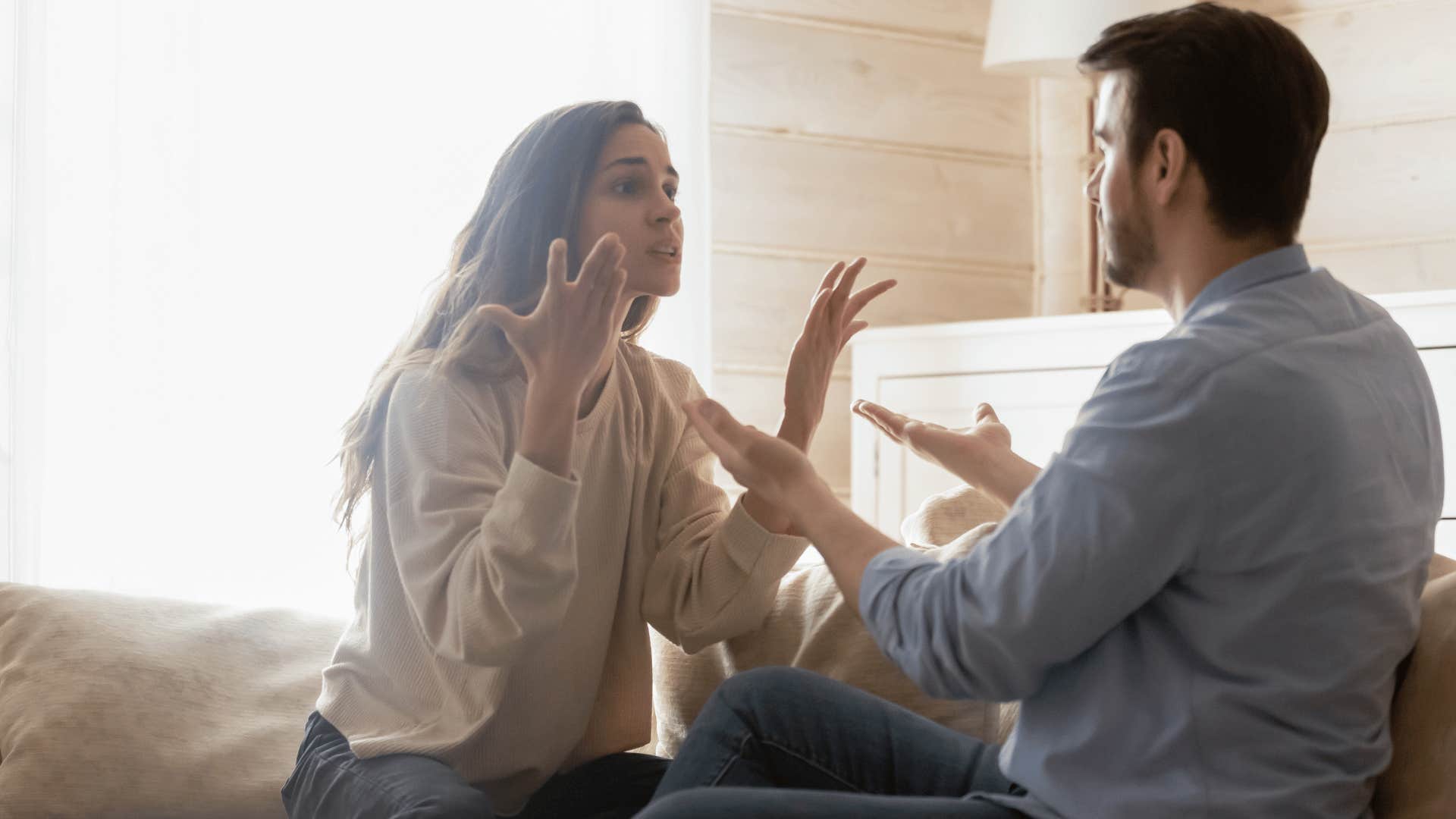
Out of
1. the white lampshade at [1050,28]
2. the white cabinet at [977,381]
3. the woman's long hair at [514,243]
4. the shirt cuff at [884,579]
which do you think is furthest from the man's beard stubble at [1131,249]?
the white lampshade at [1050,28]

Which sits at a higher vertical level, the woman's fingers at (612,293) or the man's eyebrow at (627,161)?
the man's eyebrow at (627,161)

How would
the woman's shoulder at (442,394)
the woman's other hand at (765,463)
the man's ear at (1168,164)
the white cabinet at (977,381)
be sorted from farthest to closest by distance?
the white cabinet at (977,381) < the woman's shoulder at (442,394) < the woman's other hand at (765,463) < the man's ear at (1168,164)

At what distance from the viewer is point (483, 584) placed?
129cm

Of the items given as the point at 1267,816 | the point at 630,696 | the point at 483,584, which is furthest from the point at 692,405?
the point at 1267,816

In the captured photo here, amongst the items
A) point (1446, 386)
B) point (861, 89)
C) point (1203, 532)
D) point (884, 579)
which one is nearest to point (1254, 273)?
point (1203, 532)

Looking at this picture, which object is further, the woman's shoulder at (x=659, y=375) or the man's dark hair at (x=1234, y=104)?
the woman's shoulder at (x=659, y=375)

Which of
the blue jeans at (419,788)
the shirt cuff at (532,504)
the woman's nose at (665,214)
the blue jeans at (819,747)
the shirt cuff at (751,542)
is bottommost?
the blue jeans at (419,788)

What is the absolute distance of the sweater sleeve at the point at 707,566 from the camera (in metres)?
1.52

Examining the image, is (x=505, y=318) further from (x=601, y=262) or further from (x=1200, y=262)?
(x=1200, y=262)

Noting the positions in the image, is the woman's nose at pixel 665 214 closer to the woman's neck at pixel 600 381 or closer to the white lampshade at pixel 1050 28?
the woman's neck at pixel 600 381

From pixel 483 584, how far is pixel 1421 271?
2.47 m

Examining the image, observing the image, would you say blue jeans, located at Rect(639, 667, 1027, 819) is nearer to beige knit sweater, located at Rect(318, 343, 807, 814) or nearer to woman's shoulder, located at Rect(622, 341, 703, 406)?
beige knit sweater, located at Rect(318, 343, 807, 814)

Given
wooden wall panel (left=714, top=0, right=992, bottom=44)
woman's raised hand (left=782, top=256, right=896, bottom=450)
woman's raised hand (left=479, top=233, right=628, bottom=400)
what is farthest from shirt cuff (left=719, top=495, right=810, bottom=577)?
wooden wall panel (left=714, top=0, right=992, bottom=44)

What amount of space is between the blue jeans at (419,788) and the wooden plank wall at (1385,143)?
222 centimetres
